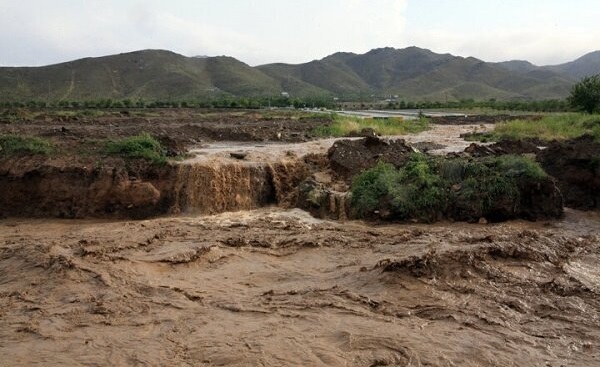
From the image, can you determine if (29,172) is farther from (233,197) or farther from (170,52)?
(170,52)

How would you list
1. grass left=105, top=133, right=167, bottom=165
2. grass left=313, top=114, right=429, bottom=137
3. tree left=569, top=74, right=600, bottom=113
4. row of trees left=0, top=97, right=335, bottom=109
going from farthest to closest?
row of trees left=0, top=97, right=335, bottom=109, tree left=569, top=74, right=600, bottom=113, grass left=313, top=114, right=429, bottom=137, grass left=105, top=133, right=167, bottom=165

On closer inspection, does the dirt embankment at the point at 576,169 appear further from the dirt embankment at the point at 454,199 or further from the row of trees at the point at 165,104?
the row of trees at the point at 165,104

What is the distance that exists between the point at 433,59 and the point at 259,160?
12095cm

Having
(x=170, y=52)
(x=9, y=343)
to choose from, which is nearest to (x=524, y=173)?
(x=9, y=343)

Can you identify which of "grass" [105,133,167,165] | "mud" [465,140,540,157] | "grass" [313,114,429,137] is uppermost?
"grass" [105,133,167,165]

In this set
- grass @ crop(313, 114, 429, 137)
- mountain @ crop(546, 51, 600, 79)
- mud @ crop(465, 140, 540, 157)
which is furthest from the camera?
mountain @ crop(546, 51, 600, 79)

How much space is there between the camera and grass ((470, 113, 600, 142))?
22.1 m

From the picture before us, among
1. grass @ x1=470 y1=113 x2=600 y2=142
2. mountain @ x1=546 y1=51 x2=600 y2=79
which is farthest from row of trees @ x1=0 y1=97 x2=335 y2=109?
mountain @ x1=546 y1=51 x2=600 y2=79

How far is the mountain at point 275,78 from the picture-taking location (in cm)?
7112

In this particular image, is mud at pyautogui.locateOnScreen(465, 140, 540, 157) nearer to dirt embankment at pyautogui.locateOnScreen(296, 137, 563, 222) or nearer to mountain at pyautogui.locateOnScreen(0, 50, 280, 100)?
dirt embankment at pyautogui.locateOnScreen(296, 137, 563, 222)

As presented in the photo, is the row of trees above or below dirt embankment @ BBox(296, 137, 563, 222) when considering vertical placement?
above

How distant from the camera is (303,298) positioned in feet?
26.2

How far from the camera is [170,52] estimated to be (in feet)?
309

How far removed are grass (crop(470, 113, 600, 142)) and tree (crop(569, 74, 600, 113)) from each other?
581 centimetres
